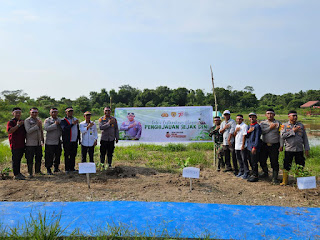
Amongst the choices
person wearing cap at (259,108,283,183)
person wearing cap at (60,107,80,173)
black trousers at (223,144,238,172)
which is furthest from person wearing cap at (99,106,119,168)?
person wearing cap at (259,108,283,183)

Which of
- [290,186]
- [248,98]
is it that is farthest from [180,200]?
[248,98]

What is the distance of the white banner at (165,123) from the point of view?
7449 millimetres

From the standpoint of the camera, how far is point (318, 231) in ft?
9.52

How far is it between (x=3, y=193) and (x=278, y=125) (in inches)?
209

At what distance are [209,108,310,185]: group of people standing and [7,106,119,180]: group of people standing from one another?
286 centimetres

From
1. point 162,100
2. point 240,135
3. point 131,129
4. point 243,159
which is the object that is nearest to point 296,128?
point 240,135

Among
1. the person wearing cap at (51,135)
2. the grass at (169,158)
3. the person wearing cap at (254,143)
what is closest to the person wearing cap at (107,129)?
the person wearing cap at (51,135)

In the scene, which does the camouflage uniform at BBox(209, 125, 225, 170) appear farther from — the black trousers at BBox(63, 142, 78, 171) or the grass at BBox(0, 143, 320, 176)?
the black trousers at BBox(63, 142, 78, 171)

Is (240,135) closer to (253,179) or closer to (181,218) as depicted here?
(253,179)

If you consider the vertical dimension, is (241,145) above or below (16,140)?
below

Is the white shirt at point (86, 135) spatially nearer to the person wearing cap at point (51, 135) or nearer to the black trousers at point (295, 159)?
the person wearing cap at point (51, 135)

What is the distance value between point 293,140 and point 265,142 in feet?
1.79

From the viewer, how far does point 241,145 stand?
17.5 feet

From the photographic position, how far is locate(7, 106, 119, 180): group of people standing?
5289mm
